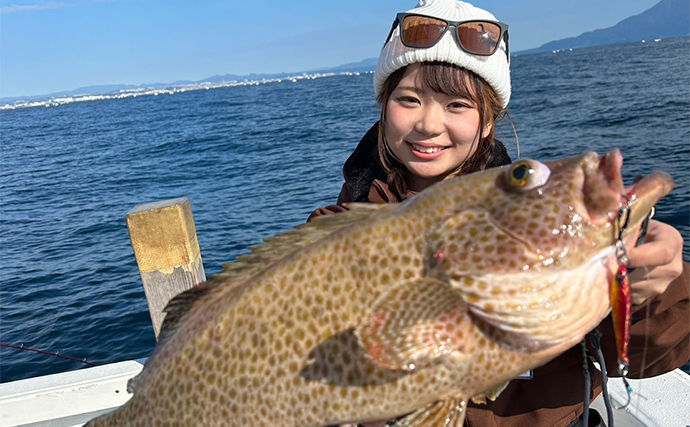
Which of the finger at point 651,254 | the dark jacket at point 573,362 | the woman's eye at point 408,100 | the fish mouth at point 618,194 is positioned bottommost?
the dark jacket at point 573,362

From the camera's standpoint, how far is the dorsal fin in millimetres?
2309

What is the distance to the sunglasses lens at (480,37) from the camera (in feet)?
10.3

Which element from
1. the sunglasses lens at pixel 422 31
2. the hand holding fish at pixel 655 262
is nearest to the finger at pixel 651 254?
the hand holding fish at pixel 655 262

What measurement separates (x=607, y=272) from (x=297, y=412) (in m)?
1.27

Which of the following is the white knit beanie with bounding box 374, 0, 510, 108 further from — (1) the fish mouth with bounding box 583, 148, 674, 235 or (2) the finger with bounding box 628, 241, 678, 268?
(2) the finger with bounding box 628, 241, 678, 268

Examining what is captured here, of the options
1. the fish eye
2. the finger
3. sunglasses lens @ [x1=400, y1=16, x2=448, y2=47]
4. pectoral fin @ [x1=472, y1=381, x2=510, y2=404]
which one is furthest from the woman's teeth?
pectoral fin @ [x1=472, y1=381, x2=510, y2=404]

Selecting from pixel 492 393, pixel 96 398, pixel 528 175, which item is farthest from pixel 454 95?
pixel 96 398

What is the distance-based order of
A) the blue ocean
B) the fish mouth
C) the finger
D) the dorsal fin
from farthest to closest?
the blue ocean → the dorsal fin → the finger → the fish mouth

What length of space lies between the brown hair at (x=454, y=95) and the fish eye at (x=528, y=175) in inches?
46.8

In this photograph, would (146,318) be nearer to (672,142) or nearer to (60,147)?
(672,142)

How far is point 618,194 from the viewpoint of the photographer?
1.85m

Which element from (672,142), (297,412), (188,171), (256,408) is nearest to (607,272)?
(297,412)

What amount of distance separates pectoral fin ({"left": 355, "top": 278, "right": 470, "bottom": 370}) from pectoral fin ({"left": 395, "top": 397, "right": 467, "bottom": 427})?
21 cm

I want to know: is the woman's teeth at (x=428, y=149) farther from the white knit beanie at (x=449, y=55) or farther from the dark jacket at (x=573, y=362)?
the white knit beanie at (x=449, y=55)
